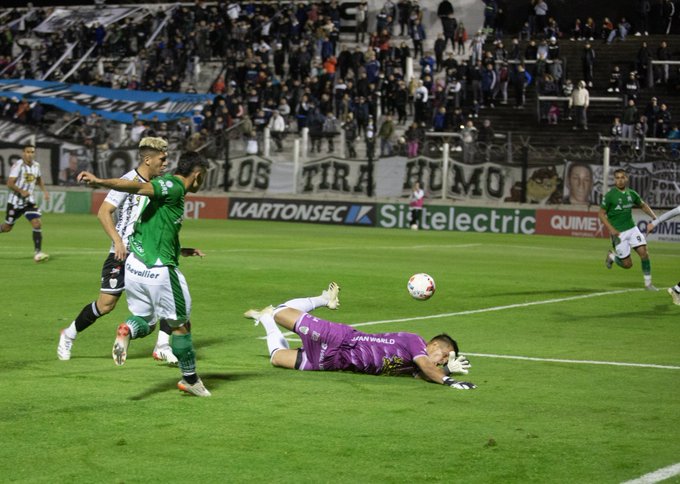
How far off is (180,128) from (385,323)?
3313 cm

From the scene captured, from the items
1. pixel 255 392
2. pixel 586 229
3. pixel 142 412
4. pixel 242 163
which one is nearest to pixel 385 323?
pixel 255 392

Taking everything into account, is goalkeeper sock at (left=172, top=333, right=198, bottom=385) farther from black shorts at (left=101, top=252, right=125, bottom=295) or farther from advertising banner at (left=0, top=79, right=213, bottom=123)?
advertising banner at (left=0, top=79, right=213, bottom=123)

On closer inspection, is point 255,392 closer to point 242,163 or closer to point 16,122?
point 242,163

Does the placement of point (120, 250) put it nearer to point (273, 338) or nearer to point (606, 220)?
point (273, 338)

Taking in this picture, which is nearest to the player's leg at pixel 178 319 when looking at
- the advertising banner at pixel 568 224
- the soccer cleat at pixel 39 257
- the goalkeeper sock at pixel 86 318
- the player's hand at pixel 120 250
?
the player's hand at pixel 120 250

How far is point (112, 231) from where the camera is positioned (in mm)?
11633

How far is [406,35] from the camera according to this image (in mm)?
53688

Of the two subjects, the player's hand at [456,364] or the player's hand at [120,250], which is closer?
the player's hand at [456,364]

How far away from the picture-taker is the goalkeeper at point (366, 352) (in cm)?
1127

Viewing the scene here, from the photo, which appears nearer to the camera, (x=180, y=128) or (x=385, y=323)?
(x=385, y=323)

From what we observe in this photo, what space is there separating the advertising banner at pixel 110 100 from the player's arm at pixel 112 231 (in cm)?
3830

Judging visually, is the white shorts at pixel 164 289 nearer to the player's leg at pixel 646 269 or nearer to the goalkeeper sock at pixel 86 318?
the goalkeeper sock at pixel 86 318

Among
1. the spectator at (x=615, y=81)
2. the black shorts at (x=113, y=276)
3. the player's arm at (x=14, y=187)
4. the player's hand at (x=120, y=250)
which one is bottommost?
the black shorts at (x=113, y=276)

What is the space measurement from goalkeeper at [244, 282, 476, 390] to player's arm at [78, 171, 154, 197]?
255 cm
